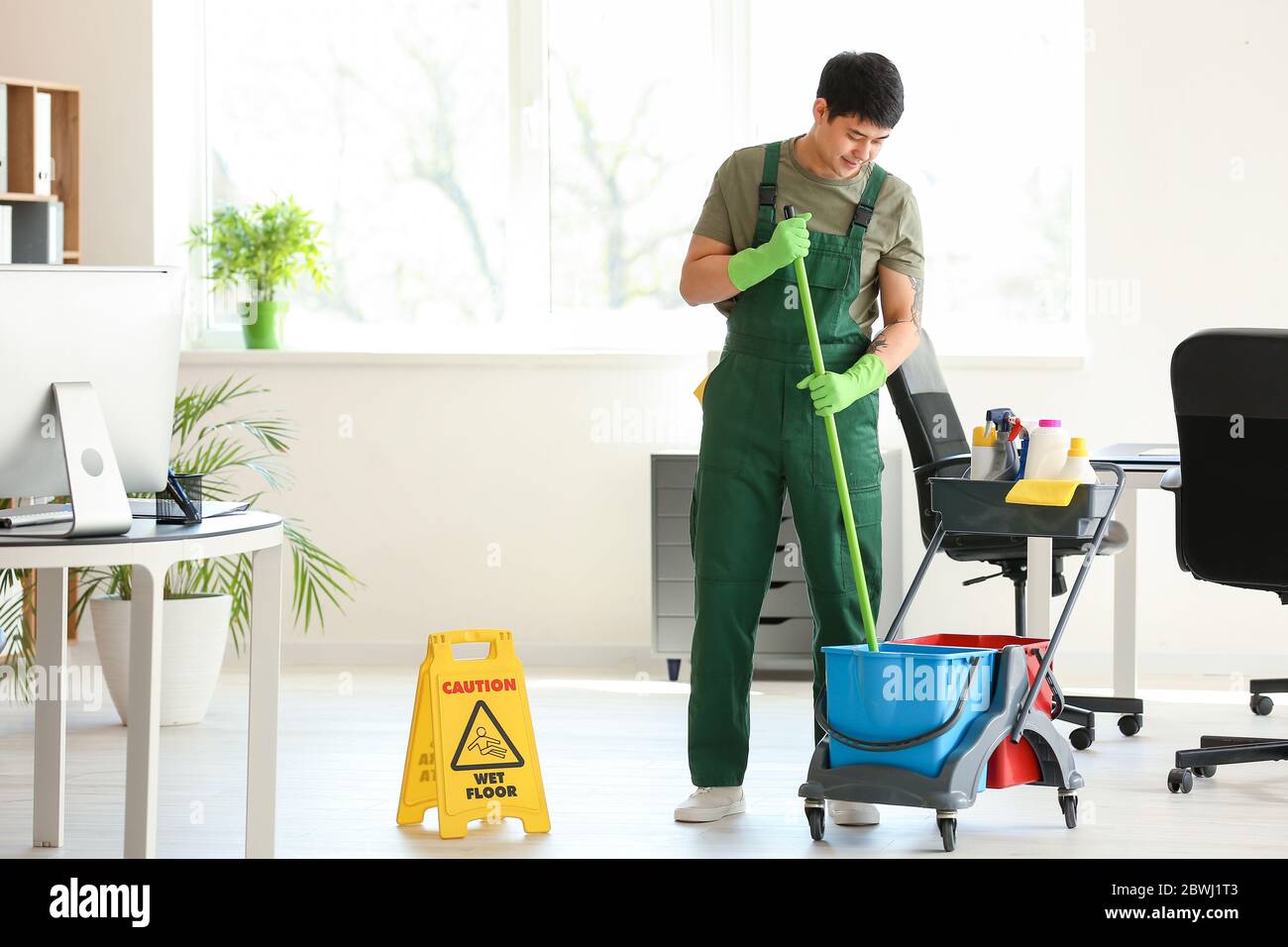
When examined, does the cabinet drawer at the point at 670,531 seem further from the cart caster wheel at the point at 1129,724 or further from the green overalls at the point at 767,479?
the green overalls at the point at 767,479

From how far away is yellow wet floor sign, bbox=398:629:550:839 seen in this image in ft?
9.41

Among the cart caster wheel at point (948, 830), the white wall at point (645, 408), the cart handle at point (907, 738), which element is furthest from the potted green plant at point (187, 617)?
the cart caster wheel at point (948, 830)

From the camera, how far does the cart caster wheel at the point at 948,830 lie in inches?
105

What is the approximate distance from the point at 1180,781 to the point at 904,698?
0.91m

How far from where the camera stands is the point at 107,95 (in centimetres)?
503

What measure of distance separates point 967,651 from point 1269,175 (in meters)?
2.75

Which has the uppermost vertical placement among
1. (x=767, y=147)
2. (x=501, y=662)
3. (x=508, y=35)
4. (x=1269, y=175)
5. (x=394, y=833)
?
(x=508, y=35)

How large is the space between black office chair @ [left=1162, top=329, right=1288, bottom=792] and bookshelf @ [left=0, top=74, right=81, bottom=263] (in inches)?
135

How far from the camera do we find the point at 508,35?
5.14 metres

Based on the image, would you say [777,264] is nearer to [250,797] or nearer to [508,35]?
[250,797]

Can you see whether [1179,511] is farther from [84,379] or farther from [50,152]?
[50,152]

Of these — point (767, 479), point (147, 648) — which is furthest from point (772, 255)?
point (147, 648)

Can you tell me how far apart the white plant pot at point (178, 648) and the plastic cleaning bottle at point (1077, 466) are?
7.17 feet
